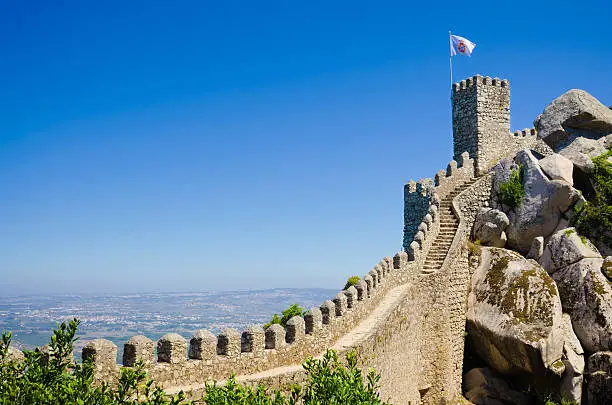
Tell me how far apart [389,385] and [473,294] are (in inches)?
298

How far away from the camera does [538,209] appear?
24.7 metres

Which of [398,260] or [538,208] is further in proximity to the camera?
[538,208]

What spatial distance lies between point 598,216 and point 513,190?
3424 millimetres

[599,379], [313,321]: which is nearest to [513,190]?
[599,379]

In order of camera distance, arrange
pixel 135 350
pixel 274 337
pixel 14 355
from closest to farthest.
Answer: pixel 14 355
pixel 135 350
pixel 274 337

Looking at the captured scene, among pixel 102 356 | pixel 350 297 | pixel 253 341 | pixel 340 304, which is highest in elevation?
pixel 350 297

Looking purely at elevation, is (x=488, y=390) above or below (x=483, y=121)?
below

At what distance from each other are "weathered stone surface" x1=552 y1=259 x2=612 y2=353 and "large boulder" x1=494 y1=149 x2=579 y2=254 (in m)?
2.19

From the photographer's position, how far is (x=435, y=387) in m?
20.8

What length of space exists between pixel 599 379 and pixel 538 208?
7214 mm

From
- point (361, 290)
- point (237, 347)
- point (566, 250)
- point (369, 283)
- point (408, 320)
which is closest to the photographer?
point (237, 347)

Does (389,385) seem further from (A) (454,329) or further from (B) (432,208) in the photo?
(B) (432,208)

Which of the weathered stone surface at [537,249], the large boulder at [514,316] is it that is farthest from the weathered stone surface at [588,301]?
the weathered stone surface at [537,249]

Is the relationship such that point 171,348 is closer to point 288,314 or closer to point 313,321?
point 313,321
